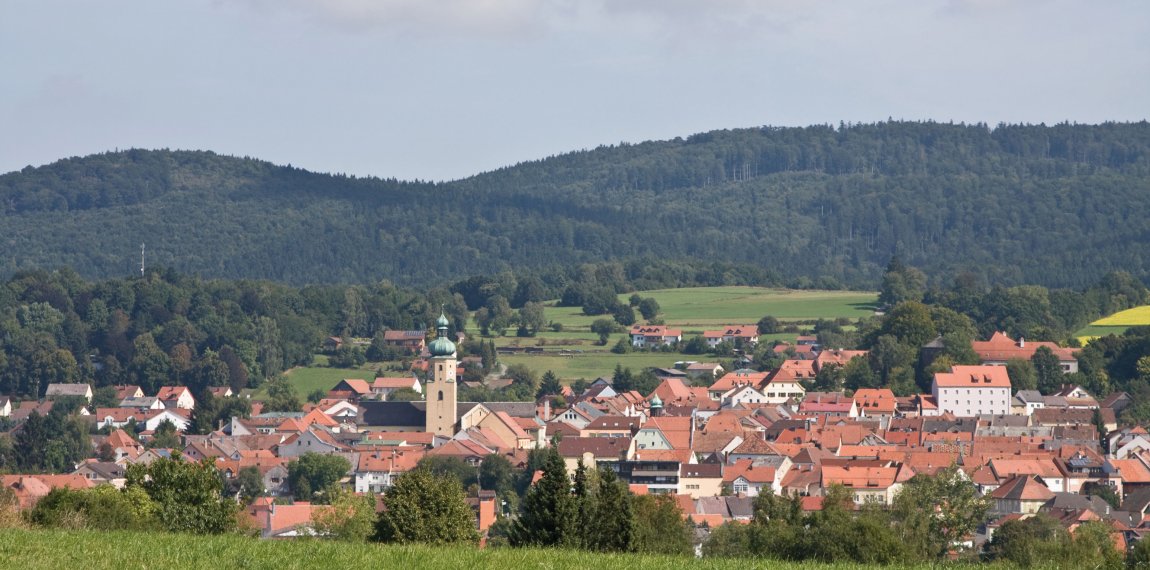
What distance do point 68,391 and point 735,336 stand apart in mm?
43421

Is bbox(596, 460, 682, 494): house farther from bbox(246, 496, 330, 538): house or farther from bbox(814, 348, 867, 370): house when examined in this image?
bbox(814, 348, 867, 370): house

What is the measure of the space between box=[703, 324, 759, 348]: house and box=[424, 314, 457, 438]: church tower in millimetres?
39314

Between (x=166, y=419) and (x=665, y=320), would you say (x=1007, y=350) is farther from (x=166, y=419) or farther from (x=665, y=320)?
(x=166, y=419)

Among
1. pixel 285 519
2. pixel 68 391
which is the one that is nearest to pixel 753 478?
pixel 285 519

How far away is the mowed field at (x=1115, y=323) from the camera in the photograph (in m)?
122

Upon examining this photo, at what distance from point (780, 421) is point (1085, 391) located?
18112 mm

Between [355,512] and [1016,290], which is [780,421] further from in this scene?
[355,512]

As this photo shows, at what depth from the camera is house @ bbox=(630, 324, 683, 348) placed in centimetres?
Result: 13500

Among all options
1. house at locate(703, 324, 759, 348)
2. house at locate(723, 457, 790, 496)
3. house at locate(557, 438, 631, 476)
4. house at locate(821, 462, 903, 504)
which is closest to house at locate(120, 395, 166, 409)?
house at locate(703, 324, 759, 348)

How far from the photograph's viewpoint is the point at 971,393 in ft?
336

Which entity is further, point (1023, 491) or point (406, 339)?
point (406, 339)

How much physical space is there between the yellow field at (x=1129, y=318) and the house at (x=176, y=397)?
186ft

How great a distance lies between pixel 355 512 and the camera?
51250 millimetres

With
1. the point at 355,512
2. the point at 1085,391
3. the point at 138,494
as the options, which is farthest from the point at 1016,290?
the point at 138,494
